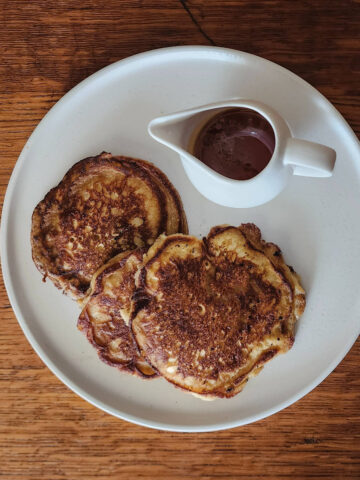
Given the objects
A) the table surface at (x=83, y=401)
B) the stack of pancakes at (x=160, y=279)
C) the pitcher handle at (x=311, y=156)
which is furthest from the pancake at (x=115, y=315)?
the pitcher handle at (x=311, y=156)

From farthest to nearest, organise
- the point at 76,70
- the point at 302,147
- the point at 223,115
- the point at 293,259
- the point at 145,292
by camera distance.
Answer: the point at 76,70
the point at 293,259
the point at 145,292
the point at 223,115
the point at 302,147

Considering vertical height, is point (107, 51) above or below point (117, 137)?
above

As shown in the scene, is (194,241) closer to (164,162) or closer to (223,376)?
(164,162)

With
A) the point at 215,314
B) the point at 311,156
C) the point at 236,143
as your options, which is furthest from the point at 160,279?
the point at 311,156

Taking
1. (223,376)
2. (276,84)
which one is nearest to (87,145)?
(276,84)

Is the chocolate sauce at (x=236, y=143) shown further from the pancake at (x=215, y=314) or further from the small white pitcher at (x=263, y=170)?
the pancake at (x=215, y=314)

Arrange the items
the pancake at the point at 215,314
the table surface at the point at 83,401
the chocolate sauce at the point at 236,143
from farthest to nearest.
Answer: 1. the table surface at the point at 83,401
2. the pancake at the point at 215,314
3. the chocolate sauce at the point at 236,143
